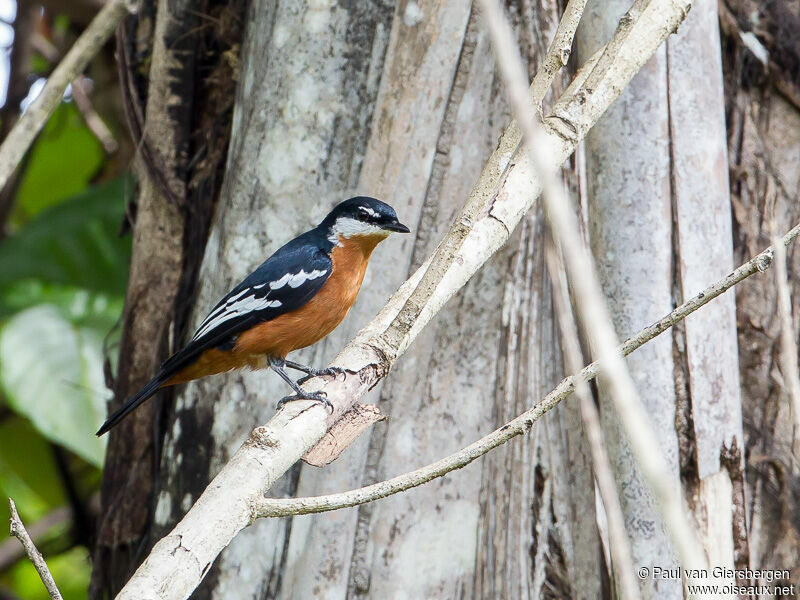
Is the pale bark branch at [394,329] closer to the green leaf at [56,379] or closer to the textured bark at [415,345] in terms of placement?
the textured bark at [415,345]

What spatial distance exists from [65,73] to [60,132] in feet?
10.6

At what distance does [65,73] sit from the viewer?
133 inches

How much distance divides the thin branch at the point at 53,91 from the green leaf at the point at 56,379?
3.51 ft

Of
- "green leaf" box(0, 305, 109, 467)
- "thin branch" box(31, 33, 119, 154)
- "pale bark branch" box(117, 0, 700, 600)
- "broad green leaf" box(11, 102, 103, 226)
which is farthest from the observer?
"broad green leaf" box(11, 102, 103, 226)

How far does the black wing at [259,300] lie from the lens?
3.29 meters

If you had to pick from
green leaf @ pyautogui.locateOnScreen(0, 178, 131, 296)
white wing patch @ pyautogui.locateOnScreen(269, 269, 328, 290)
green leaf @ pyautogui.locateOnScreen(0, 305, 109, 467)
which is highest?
green leaf @ pyautogui.locateOnScreen(0, 178, 131, 296)

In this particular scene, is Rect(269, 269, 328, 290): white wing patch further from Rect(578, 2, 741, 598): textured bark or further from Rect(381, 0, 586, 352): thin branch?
Rect(381, 0, 586, 352): thin branch

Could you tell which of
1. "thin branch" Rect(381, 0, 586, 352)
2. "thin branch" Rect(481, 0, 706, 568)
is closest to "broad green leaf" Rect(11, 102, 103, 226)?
"thin branch" Rect(381, 0, 586, 352)

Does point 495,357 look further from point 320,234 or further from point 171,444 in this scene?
point 171,444

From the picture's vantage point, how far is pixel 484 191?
7.14 feet

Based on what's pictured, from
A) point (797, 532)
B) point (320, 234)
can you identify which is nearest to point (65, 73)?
point (320, 234)

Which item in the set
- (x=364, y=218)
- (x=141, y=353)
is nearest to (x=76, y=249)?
(x=141, y=353)

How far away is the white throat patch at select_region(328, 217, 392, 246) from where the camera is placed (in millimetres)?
3217

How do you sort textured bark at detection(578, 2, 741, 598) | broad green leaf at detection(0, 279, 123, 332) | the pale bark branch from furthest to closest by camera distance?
broad green leaf at detection(0, 279, 123, 332) → textured bark at detection(578, 2, 741, 598) → the pale bark branch
